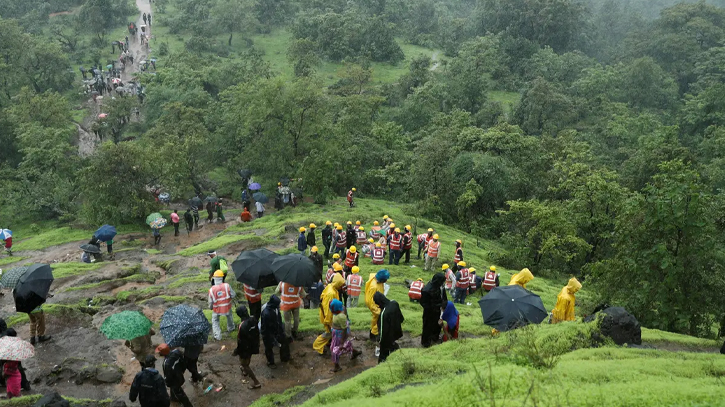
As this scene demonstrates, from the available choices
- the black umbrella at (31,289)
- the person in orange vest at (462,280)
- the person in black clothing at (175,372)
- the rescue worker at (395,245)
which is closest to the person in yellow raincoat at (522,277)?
the person in orange vest at (462,280)

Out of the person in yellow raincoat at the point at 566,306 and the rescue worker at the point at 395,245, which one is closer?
the person in yellow raincoat at the point at 566,306

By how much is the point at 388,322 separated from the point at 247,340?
2.75 m

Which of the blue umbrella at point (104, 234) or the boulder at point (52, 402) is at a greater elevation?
the boulder at point (52, 402)

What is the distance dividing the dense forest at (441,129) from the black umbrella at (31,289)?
1445cm

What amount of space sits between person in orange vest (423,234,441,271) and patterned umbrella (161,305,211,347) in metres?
10.6

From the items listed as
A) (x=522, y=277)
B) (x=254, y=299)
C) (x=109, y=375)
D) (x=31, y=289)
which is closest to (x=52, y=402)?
(x=109, y=375)

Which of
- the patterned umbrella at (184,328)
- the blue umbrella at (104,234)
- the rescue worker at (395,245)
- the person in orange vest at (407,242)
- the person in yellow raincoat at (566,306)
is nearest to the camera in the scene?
the patterned umbrella at (184,328)

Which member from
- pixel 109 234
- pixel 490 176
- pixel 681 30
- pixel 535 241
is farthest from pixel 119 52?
pixel 681 30

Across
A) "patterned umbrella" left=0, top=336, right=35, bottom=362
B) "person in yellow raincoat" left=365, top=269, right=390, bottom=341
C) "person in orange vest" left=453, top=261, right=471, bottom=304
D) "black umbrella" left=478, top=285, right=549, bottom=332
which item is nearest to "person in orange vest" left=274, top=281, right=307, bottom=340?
"person in yellow raincoat" left=365, top=269, right=390, bottom=341

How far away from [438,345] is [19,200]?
32.1m

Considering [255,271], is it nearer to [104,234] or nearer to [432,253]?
[432,253]

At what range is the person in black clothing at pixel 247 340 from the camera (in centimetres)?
986

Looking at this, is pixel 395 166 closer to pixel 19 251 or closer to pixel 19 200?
pixel 19 251

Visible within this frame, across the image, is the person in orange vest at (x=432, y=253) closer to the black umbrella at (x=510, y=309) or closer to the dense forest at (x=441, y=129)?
the dense forest at (x=441, y=129)
